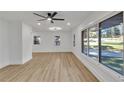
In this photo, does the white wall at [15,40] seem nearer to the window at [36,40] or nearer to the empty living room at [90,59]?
the empty living room at [90,59]

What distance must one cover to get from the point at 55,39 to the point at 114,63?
1087 centimetres

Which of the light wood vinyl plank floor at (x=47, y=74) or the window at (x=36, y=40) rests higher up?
the window at (x=36, y=40)

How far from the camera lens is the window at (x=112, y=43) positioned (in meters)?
2.77

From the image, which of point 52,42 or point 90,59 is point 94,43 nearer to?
point 90,59

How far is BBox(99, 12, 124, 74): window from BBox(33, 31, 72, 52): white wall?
9.83 meters

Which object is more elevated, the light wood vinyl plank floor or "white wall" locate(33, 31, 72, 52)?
"white wall" locate(33, 31, 72, 52)

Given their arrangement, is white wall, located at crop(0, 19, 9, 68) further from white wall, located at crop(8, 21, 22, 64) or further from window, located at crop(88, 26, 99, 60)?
window, located at crop(88, 26, 99, 60)

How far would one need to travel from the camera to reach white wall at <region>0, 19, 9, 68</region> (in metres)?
5.95

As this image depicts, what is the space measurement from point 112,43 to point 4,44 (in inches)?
206

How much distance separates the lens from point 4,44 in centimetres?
627

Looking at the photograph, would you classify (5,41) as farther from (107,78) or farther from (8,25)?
(107,78)

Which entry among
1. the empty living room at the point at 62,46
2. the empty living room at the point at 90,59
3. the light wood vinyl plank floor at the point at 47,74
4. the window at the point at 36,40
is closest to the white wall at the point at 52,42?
the empty living room at the point at 62,46

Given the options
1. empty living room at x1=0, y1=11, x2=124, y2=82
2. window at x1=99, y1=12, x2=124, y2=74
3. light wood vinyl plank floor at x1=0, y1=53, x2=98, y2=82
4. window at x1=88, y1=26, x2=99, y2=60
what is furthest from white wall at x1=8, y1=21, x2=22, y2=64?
window at x1=99, y1=12, x2=124, y2=74

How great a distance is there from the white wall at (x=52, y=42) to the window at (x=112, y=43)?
9833 millimetres
